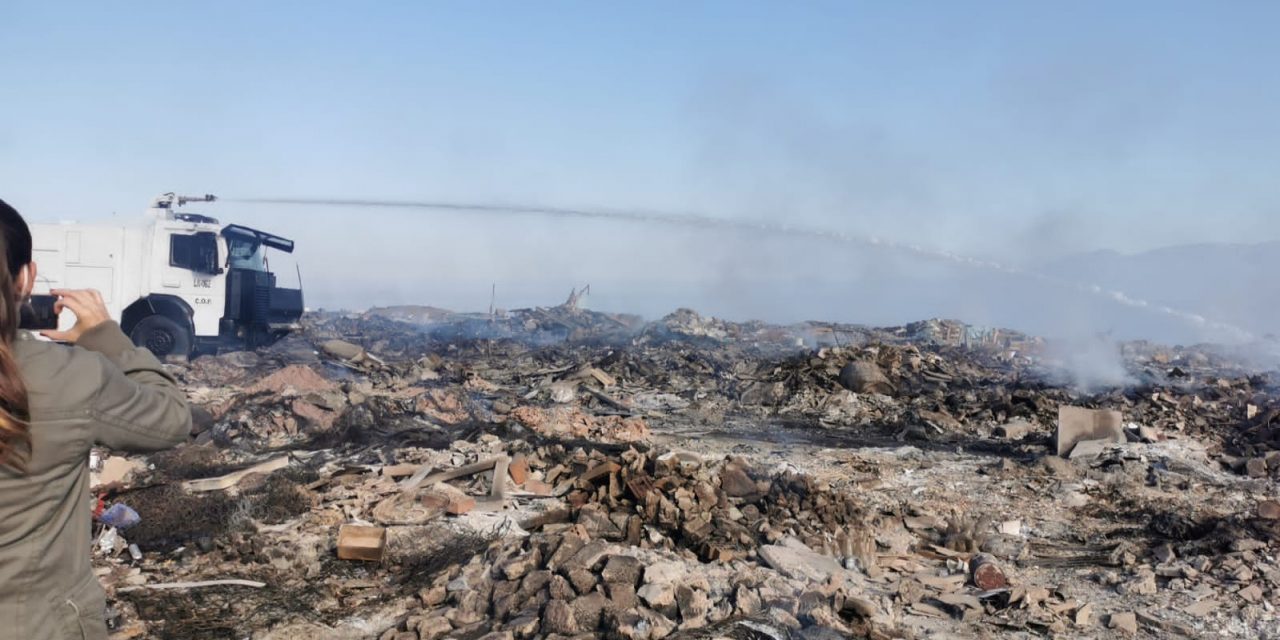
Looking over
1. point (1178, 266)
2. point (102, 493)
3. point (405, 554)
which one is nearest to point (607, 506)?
point (405, 554)

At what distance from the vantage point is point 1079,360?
76.9ft

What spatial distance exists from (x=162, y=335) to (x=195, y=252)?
1562mm

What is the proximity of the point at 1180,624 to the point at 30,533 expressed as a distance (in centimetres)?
687

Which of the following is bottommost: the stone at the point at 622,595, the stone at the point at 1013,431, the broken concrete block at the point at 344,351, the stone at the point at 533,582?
the broken concrete block at the point at 344,351

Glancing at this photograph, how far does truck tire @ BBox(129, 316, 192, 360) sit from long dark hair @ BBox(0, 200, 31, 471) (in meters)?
15.3

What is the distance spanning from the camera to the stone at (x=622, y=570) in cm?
580

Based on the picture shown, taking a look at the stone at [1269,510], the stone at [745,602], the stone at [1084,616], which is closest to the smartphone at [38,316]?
the stone at [745,602]

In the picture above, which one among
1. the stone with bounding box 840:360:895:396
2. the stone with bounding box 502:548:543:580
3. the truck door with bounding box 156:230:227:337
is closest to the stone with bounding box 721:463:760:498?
the stone with bounding box 502:548:543:580

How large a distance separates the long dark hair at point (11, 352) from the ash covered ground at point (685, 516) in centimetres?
376

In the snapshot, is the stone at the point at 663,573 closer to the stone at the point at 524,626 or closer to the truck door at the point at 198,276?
the stone at the point at 524,626

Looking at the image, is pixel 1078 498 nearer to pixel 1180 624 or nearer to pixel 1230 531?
pixel 1230 531

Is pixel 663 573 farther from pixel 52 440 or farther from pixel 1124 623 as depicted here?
pixel 52 440

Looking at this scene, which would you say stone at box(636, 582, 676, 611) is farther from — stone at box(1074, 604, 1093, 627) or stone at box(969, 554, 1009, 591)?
stone at box(1074, 604, 1093, 627)

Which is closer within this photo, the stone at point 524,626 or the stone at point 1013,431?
the stone at point 524,626
